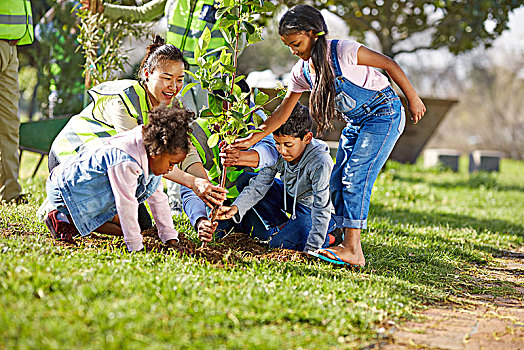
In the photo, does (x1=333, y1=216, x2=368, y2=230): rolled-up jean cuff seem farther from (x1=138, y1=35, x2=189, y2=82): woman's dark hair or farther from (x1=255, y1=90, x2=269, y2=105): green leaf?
(x1=138, y1=35, x2=189, y2=82): woman's dark hair

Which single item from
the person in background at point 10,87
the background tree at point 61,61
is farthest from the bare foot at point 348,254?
the background tree at point 61,61

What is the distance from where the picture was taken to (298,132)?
11.0ft

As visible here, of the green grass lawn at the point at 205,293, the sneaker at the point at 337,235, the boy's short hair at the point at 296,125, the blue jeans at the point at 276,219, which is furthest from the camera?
the sneaker at the point at 337,235

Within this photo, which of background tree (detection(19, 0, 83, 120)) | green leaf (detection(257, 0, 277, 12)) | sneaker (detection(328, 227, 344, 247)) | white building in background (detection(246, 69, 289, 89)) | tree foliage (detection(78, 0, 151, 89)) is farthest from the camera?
background tree (detection(19, 0, 83, 120))

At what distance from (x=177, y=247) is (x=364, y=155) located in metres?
1.20

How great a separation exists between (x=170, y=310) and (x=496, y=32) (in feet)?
25.0

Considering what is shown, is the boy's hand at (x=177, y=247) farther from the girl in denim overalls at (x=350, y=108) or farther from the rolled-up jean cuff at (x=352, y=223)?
the rolled-up jean cuff at (x=352, y=223)

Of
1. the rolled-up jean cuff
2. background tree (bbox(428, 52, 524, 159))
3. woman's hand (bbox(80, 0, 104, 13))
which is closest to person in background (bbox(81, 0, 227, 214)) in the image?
woman's hand (bbox(80, 0, 104, 13))

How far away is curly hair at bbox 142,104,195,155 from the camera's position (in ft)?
9.16

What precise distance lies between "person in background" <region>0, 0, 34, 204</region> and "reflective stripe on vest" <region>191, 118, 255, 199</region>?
64.7 inches

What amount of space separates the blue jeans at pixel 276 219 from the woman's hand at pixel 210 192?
0.54 meters

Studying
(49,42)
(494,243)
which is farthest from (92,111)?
(49,42)

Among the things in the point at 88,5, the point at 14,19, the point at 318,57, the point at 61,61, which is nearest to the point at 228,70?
the point at 318,57

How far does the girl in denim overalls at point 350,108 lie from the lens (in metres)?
3.05
